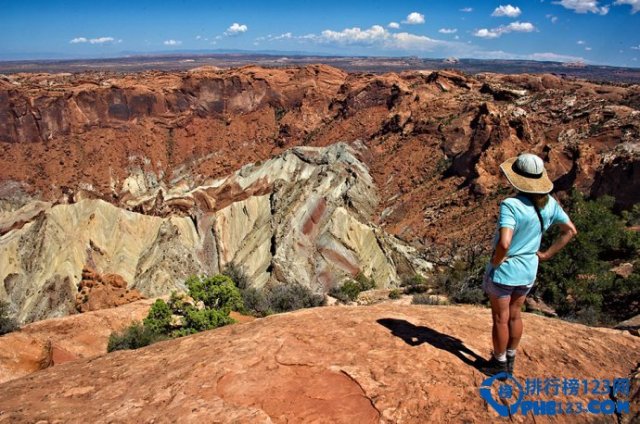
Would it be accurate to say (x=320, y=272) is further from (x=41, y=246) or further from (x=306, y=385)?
(x=306, y=385)

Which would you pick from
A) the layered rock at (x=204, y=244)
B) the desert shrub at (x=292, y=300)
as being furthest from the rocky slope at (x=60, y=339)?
the layered rock at (x=204, y=244)

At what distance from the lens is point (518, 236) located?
506 cm

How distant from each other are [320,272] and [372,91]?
41.4m

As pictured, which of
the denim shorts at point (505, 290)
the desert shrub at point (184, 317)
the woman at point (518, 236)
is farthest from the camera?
the desert shrub at point (184, 317)

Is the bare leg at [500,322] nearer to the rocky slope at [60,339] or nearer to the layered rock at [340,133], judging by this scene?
the rocky slope at [60,339]

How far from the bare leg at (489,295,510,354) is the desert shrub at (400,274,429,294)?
21.1 metres

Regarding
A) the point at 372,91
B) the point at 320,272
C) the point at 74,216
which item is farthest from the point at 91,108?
the point at 320,272

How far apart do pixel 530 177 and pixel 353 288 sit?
82.5 ft

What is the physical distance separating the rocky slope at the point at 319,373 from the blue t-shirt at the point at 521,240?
1.40 metres

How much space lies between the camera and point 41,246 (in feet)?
119

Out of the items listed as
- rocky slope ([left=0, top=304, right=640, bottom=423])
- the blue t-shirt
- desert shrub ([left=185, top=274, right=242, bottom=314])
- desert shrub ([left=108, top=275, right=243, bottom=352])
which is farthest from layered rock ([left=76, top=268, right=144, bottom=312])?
the blue t-shirt

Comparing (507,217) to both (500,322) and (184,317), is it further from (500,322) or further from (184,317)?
(184,317)

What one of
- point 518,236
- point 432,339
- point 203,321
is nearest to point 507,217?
point 518,236

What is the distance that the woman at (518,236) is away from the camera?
4988 mm
